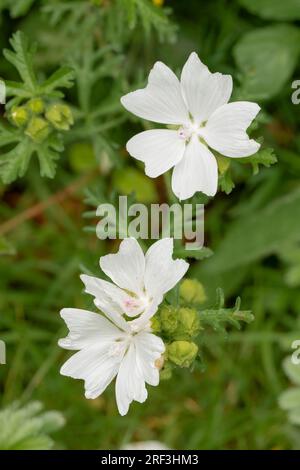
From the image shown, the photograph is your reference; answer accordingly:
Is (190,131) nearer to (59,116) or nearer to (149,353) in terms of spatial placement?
(59,116)

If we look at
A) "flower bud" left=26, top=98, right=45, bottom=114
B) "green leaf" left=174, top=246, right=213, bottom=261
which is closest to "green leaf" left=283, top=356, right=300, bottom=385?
"green leaf" left=174, top=246, right=213, bottom=261

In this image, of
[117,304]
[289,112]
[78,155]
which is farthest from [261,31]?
[117,304]

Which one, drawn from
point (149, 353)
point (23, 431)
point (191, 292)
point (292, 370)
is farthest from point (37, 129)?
point (292, 370)

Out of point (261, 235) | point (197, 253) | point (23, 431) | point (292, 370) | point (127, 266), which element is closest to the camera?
point (127, 266)

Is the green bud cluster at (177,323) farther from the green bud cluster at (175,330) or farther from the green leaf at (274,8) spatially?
the green leaf at (274,8)

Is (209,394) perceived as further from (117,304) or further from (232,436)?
(117,304)

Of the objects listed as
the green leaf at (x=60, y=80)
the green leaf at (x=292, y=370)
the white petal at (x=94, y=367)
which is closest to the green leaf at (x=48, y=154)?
the green leaf at (x=60, y=80)
